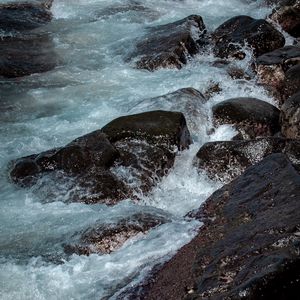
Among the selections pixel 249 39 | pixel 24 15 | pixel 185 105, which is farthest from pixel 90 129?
pixel 24 15

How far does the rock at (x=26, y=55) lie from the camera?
399 inches

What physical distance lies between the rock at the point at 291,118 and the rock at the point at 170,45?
3.28m

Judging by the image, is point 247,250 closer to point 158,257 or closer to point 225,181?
point 158,257

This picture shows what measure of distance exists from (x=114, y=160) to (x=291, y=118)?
8.34 ft

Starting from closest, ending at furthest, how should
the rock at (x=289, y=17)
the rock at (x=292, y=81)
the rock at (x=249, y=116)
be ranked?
the rock at (x=249, y=116), the rock at (x=292, y=81), the rock at (x=289, y=17)

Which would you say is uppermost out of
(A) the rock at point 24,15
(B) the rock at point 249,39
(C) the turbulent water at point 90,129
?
(B) the rock at point 249,39

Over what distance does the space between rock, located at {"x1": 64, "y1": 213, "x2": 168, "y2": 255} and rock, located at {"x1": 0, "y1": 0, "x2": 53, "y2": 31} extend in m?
8.29

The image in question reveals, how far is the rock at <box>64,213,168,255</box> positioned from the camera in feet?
16.8

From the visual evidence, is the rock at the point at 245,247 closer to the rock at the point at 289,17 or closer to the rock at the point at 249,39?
the rock at the point at 249,39

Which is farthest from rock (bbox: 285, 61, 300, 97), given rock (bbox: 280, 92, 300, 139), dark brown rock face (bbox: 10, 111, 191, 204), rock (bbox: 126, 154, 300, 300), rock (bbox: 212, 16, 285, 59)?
rock (bbox: 126, 154, 300, 300)

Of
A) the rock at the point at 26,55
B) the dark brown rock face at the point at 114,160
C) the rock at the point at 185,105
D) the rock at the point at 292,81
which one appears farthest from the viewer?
the rock at the point at 26,55

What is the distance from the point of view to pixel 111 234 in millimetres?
5207

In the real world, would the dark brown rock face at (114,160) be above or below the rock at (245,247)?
below

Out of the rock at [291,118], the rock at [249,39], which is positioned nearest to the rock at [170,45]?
the rock at [249,39]
